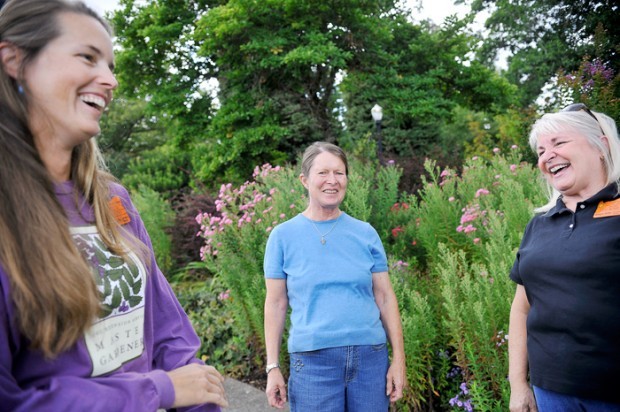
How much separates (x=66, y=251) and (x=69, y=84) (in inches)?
16.8

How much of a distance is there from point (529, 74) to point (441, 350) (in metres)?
21.1

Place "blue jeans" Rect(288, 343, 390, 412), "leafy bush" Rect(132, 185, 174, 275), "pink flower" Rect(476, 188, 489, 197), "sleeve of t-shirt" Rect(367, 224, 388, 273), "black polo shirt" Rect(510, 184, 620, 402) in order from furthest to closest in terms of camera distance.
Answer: "leafy bush" Rect(132, 185, 174, 275) → "pink flower" Rect(476, 188, 489, 197) → "sleeve of t-shirt" Rect(367, 224, 388, 273) → "blue jeans" Rect(288, 343, 390, 412) → "black polo shirt" Rect(510, 184, 620, 402)

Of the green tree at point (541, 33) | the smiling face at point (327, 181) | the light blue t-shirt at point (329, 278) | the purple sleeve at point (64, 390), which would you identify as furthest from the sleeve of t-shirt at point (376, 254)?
the green tree at point (541, 33)

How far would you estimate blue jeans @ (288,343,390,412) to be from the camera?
2.42 meters

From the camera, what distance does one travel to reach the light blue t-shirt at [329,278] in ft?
8.01

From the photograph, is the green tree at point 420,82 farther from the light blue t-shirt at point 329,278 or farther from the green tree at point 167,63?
the light blue t-shirt at point 329,278

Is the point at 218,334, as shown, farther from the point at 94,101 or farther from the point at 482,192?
the point at 94,101

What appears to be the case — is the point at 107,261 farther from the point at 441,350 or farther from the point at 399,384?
the point at 441,350

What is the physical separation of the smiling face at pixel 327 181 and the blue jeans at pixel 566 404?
1.27 m

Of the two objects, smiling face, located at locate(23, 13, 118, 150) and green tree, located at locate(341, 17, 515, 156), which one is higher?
green tree, located at locate(341, 17, 515, 156)

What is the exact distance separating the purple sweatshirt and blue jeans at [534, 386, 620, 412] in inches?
53.7

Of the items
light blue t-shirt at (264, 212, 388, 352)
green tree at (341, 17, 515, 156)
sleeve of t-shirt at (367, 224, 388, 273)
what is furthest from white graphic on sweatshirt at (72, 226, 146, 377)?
green tree at (341, 17, 515, 156)

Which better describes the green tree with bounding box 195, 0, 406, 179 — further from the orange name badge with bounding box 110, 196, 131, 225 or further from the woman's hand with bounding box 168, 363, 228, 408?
the woman's hand with bounding box 168, 363, 228, 408

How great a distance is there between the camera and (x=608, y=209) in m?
1.94
